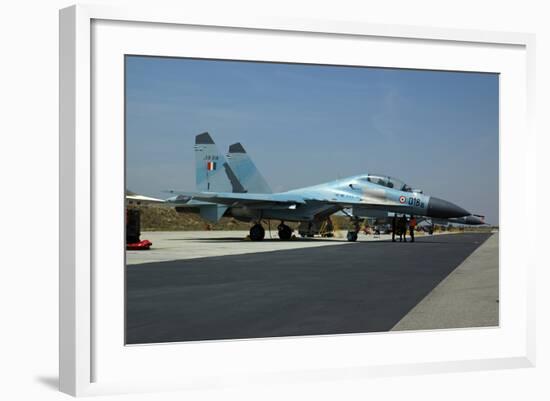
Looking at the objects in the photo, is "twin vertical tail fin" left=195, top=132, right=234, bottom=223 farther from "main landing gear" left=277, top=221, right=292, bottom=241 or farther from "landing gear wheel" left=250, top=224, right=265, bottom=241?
"main landing gear" left=277, top=221, right=292, bottom=241

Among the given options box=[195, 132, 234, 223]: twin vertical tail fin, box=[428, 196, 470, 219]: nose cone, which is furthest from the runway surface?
box=[195, 132, 234, 223]: twin vertical tail fin

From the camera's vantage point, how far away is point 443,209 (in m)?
24.4

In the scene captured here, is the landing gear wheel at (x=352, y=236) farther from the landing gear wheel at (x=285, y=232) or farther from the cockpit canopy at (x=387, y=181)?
the cockpit canopy at (x=387, y=181)

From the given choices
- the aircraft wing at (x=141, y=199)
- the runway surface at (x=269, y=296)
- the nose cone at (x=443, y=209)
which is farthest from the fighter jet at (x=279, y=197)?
the runway surface at (x=269, y=296)

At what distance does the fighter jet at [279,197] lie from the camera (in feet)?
78.8

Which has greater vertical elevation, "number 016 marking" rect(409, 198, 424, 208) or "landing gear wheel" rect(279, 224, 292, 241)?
"number 016 marking" rect(409, 198, 424, 208)

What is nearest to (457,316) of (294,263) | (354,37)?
(354,37)

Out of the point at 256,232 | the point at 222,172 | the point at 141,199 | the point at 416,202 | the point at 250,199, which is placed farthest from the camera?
the point at 222,172

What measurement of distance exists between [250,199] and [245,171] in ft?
7.80

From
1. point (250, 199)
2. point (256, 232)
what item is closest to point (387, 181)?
point (250, 199)

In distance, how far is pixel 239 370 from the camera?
5711mm

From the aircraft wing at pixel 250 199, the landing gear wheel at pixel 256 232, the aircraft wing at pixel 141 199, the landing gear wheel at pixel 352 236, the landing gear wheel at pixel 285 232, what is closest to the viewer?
the aircraft wing at pixel 141 199

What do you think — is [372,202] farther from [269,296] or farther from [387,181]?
[269,296]

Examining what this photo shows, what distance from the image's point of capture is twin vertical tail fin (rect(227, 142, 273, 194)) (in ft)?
89.3
